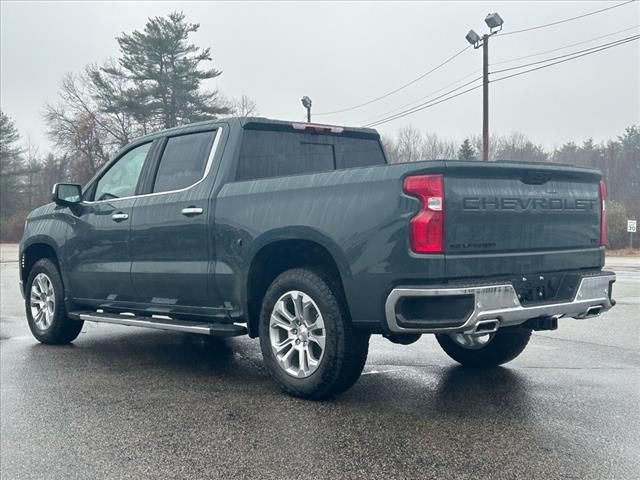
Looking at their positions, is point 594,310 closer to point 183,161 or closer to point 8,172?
point 183,161

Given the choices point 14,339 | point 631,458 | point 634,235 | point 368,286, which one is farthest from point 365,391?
point 634,235

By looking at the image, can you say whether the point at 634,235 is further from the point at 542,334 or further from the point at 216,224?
the point at 216,224

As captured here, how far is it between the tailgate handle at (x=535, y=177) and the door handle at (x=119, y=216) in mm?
3356

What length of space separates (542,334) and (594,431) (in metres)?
4.01

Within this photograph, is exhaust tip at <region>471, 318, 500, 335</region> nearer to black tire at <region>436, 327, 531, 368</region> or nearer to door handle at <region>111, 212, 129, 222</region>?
black tire at <region>436, 327, 531, 368</region>

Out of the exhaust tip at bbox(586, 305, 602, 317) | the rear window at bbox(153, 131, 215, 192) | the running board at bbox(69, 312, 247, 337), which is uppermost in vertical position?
the rear window at bbox(153, 131, 215, 192)

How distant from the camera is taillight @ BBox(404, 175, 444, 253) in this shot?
4.05m

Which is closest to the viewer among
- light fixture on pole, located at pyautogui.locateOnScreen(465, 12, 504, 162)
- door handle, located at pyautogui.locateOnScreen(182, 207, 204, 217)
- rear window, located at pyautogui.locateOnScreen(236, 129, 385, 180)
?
door handle, located at pyautogui.locateOnScreen(182, 207, 204, 217)

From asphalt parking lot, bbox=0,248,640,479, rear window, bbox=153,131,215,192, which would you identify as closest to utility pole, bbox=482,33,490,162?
asphalt parking lot, bbox=0,248,640,479

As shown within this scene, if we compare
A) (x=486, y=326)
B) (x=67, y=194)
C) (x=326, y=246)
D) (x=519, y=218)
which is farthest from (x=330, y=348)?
(x=67, y=194)

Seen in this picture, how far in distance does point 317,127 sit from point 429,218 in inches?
89.9

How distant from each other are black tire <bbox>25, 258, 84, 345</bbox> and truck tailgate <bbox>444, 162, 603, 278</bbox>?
4.37 meters

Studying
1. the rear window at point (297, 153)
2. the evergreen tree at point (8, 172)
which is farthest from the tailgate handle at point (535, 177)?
the evergreen tree at point (8, 172)

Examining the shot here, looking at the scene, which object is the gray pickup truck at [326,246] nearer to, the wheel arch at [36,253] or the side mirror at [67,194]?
the side mirror at [67,194]
